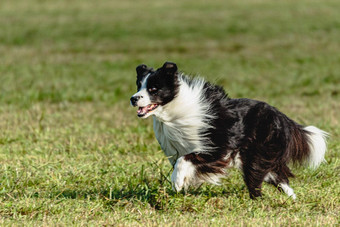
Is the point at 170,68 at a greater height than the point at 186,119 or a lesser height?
greater

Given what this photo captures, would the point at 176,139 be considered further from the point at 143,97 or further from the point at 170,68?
the point at 170,68

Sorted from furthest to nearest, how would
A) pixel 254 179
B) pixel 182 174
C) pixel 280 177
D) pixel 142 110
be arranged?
pixel 280 177, pixel 254 179, pixel 142 110, pixel 182 174

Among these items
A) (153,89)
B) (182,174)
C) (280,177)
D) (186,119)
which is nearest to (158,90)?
(153,89)

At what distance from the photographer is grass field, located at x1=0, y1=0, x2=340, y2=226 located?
17.2ft

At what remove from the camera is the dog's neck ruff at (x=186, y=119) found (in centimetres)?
548

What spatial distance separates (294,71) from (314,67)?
81 centimetres

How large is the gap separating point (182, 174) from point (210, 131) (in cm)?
53

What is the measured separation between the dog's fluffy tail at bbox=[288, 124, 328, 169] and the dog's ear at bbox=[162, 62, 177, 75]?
56.1 inches

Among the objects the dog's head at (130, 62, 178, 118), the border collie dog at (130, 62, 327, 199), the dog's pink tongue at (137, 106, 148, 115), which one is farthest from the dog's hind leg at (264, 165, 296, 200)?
the dog's pink tongue at (137, 106, 148, 115)

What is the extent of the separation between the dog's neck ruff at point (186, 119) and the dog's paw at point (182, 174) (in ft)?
0.65

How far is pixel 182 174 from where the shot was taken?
17.4 ft

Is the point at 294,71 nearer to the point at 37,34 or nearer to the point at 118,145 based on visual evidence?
the point at 118,145

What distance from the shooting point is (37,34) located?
81.3 feet

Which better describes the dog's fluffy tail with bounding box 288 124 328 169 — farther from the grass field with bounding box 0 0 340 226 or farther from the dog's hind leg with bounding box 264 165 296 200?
the grass field with bounding box 0 0 340 226
